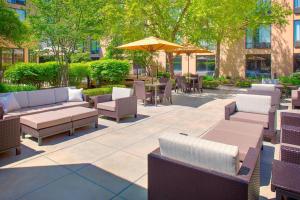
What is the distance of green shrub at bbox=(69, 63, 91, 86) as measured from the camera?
13.4 meters

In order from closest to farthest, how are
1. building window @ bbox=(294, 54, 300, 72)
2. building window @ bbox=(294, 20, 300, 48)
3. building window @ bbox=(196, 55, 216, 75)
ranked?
1. building window @ bbox=(294, 20, 300, 48)
2. building window @ bbox=(294, 54, 300, 72)
3. building window @ bbox=(196, 55, 216, 75)

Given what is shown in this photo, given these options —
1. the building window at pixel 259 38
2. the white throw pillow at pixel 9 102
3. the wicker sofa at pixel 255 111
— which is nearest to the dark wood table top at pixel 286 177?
the wicker sofa at pixel 255 111

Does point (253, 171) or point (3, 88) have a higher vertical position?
point (3, 88)

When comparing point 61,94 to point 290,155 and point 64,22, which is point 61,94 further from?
point 290,155

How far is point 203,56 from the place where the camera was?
92.3 ft

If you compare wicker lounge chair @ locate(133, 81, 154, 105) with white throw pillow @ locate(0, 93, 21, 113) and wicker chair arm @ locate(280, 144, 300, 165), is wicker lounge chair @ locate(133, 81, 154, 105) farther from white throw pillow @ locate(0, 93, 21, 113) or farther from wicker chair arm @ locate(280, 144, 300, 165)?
wicker chair arm @ locate(280, 144, 300, 165)

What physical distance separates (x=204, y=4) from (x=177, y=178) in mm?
12692

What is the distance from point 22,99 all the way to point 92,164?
3.86m

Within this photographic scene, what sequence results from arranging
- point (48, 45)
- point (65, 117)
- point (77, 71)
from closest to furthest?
1. point (65, 117)
2. point (48, 45)
3. point (77, 71)

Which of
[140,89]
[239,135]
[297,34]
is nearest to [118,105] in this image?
[140,89]

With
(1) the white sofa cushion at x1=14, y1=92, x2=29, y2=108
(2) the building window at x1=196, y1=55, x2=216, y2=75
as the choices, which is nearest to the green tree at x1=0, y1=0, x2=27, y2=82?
(1) the white sofa cushion at x1=14, y1=92, x2=29, y2=108

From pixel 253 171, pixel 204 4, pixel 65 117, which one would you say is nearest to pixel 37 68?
pixel 65 117

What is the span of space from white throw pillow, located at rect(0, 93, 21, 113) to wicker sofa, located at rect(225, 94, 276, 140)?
555 cm

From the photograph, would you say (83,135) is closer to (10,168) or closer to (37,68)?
(10,168)
